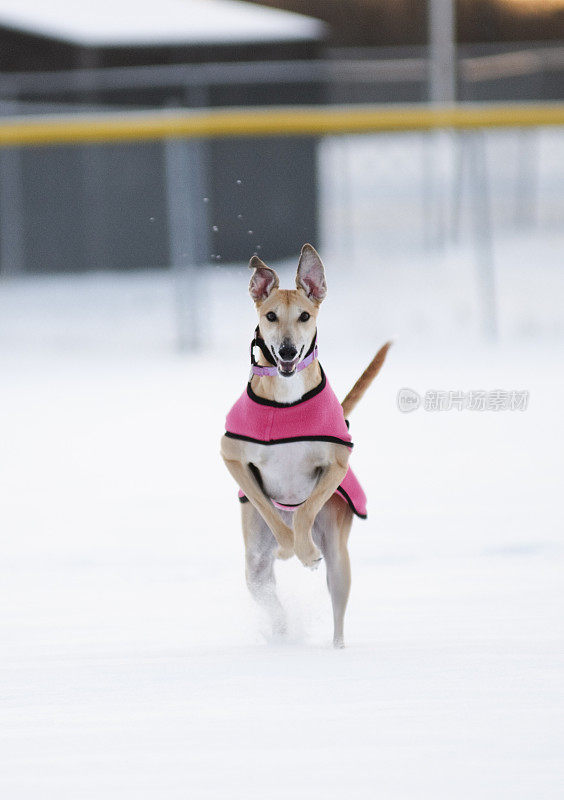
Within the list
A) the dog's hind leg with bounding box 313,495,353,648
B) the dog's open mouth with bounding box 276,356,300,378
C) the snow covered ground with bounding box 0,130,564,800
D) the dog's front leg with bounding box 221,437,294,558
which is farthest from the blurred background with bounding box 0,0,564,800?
the dog's open mouth with bounding box 276,356,300,378

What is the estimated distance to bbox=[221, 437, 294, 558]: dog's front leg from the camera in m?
1.73

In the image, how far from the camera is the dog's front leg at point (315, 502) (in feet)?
5.61

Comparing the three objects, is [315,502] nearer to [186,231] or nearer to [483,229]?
[186,231]

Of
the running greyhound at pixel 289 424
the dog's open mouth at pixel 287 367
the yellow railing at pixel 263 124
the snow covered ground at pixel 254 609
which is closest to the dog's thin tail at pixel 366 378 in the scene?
the running greyhound at pixel 289 424

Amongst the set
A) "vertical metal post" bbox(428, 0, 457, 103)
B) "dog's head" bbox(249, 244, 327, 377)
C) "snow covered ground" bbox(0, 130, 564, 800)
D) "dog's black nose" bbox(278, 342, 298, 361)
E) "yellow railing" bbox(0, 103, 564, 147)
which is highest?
"vertical metal post" bbox(428, 0, 457, 103)

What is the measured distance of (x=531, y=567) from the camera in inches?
103

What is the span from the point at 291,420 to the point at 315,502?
0.14m

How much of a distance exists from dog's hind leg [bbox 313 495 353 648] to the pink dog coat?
19cm

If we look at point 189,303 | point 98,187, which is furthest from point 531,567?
point 98,187

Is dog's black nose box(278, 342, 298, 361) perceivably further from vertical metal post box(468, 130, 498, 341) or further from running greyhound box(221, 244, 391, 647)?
vertical metal post box(468, 130, 498, 341)

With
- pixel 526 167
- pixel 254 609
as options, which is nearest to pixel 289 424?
pixel 254 609

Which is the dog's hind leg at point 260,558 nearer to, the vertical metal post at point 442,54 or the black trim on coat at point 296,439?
the black trim on coat at point 296,439

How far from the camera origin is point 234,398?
486 cm

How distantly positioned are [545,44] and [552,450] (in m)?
9.84
